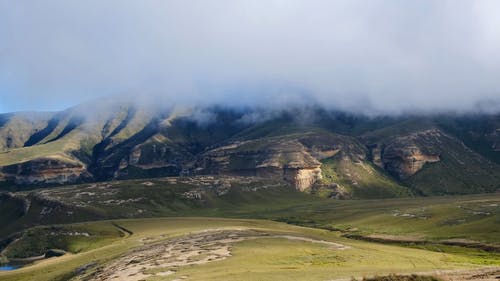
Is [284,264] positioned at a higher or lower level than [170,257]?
higher

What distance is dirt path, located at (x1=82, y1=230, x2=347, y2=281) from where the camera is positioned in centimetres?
8425

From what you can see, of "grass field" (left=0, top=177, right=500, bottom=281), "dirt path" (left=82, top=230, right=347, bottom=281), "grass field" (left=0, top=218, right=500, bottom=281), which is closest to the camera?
"grass field" (left=0, top=218, right=500, bottom=281)

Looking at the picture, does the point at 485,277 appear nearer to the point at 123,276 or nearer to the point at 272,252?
the point at 272,252

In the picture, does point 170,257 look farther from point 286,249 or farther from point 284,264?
point 284,264

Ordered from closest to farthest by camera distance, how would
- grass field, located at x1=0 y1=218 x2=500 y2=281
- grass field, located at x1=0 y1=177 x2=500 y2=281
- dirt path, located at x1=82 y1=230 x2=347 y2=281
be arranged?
grass field, located at x1=0 y1=218 x2=500 y2=281
grass field, located at x1=0 y1=177 x2=500 y2=281
dirt path, located at x1=82 y1=230 x2=347 y2=281

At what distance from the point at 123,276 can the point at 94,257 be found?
174 feet

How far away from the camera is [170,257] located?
10075cm

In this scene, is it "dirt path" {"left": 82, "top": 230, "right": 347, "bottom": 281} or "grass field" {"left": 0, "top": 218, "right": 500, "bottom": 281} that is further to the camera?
"dirt path" {"left": 82, "top": 230, "right": 347, "bottom": 281}

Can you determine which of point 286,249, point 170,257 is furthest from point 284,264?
point 170,257

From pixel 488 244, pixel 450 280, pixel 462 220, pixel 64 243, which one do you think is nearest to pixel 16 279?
pixel 64 243

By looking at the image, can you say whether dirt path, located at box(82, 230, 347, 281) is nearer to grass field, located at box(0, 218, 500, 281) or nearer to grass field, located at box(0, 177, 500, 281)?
grass field, located at box(0, 177, 500, 281)

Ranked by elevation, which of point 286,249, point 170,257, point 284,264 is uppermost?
point 284,264

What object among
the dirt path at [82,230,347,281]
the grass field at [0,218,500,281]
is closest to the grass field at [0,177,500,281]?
the grass field at [0,218,500,281]

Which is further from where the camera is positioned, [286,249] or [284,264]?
[286,249]
